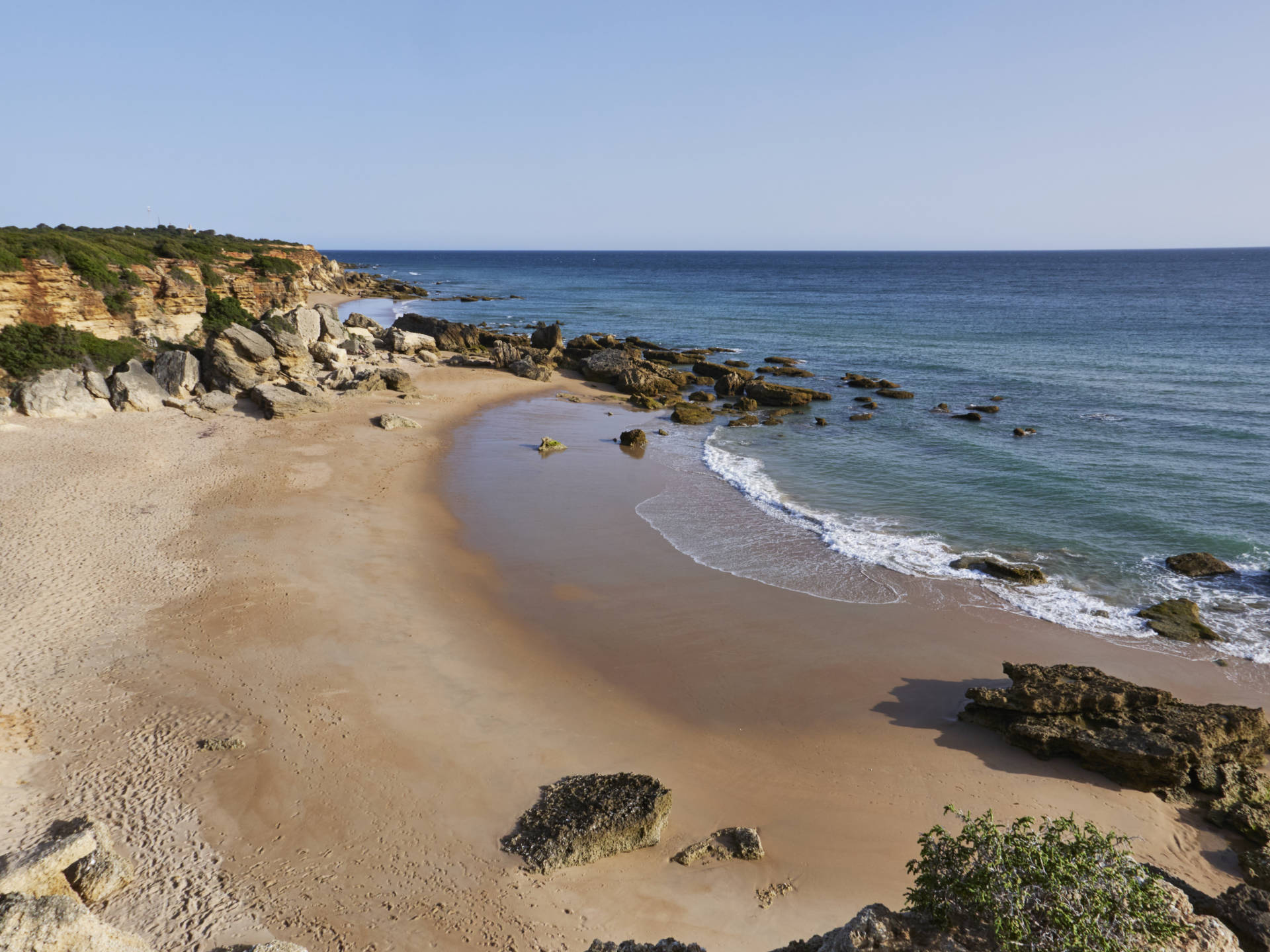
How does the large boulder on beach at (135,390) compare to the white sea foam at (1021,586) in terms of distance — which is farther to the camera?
the large boulder on beach at (135,390)

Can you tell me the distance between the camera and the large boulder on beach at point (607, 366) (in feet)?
140

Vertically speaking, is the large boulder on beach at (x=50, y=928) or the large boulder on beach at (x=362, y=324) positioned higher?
the large boulder on beach at (x=362, y=324)

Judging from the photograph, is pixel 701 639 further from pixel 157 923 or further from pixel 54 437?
pixel 54 437

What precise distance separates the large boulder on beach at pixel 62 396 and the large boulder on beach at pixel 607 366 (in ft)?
81.2

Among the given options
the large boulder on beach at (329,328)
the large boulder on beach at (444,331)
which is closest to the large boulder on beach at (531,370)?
the large boulder on beach at (444,331)

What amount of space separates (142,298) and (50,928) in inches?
1323

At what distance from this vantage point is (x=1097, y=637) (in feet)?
49.2

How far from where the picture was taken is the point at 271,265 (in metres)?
49.9

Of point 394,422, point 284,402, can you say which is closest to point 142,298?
point 284,402

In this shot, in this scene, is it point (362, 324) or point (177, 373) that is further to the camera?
point (362, 324)

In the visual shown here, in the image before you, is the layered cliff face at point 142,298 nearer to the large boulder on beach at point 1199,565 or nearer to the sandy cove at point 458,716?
the sandy cove at point 458,716

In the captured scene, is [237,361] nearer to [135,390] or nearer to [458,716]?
[135,390]

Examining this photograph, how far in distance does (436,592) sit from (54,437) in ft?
58.7

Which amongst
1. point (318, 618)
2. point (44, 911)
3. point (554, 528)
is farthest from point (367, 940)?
point (554, 528)
